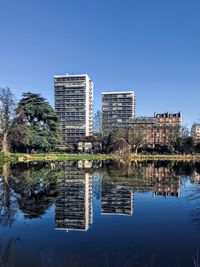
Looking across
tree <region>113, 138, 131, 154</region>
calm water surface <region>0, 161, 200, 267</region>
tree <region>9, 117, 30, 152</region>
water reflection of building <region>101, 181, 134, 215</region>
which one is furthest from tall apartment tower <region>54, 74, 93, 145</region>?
calm water surface <region>0, 161, 200, 267</region>

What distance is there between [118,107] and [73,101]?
19.2m

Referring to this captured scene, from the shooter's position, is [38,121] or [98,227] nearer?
[98,227]

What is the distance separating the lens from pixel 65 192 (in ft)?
46.5

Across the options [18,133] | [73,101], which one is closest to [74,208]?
[18,133]

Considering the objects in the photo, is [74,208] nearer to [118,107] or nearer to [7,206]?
A: [7,206]

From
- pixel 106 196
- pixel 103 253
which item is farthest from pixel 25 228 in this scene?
pixel 106 196

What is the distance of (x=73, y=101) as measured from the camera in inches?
4082

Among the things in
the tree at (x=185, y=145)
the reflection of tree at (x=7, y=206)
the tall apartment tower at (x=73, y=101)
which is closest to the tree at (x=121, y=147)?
the tree at (x=185, y=145)

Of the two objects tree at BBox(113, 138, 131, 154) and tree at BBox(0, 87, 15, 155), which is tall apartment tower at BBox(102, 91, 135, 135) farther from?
tree at BBox(0, 87, 15, 155)

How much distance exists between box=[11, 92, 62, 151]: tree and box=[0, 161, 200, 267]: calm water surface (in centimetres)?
3167

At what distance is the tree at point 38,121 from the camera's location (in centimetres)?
4597

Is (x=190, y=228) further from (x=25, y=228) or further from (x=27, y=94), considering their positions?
(x=27, y=94)

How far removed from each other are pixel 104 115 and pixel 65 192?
330 feet

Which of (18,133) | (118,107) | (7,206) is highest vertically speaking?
(118,107)
